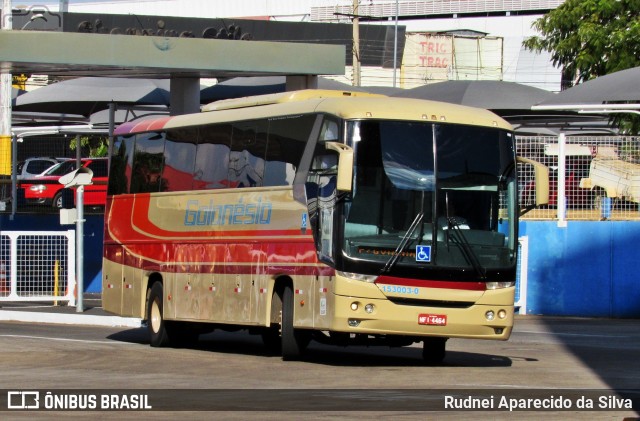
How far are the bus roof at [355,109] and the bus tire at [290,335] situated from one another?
2427mm

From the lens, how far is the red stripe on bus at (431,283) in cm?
1728

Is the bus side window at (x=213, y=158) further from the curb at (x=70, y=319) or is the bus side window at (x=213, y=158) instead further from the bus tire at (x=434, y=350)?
the curb at (x=70, y=319)

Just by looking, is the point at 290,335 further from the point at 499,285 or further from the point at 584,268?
the point at 584,268

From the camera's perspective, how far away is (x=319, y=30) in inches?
3081

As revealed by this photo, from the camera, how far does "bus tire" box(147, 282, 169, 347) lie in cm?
2170

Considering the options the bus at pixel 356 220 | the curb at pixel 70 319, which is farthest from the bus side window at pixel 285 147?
the curb at pixel 70 319

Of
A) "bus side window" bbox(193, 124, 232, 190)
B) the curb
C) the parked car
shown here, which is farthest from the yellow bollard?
the parked car

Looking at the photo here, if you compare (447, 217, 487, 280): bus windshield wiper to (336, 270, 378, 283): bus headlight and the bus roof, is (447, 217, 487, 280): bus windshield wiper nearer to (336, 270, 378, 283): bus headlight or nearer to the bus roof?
(336, 270, 378, 283): bus headlight

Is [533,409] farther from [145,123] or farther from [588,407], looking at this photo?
[145,123]

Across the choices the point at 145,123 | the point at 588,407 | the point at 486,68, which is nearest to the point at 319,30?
the point at 486,68

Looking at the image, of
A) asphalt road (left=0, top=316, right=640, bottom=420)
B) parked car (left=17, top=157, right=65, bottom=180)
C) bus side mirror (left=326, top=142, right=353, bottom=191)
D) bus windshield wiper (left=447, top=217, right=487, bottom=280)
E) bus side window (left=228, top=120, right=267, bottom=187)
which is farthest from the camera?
parked car (left=17, top=157, right=65, bottom=180)

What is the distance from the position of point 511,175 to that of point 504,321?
188cm

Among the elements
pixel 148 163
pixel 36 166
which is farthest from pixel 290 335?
pixel 36 166

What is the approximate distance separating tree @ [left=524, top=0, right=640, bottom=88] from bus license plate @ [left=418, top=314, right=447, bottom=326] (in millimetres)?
18969
